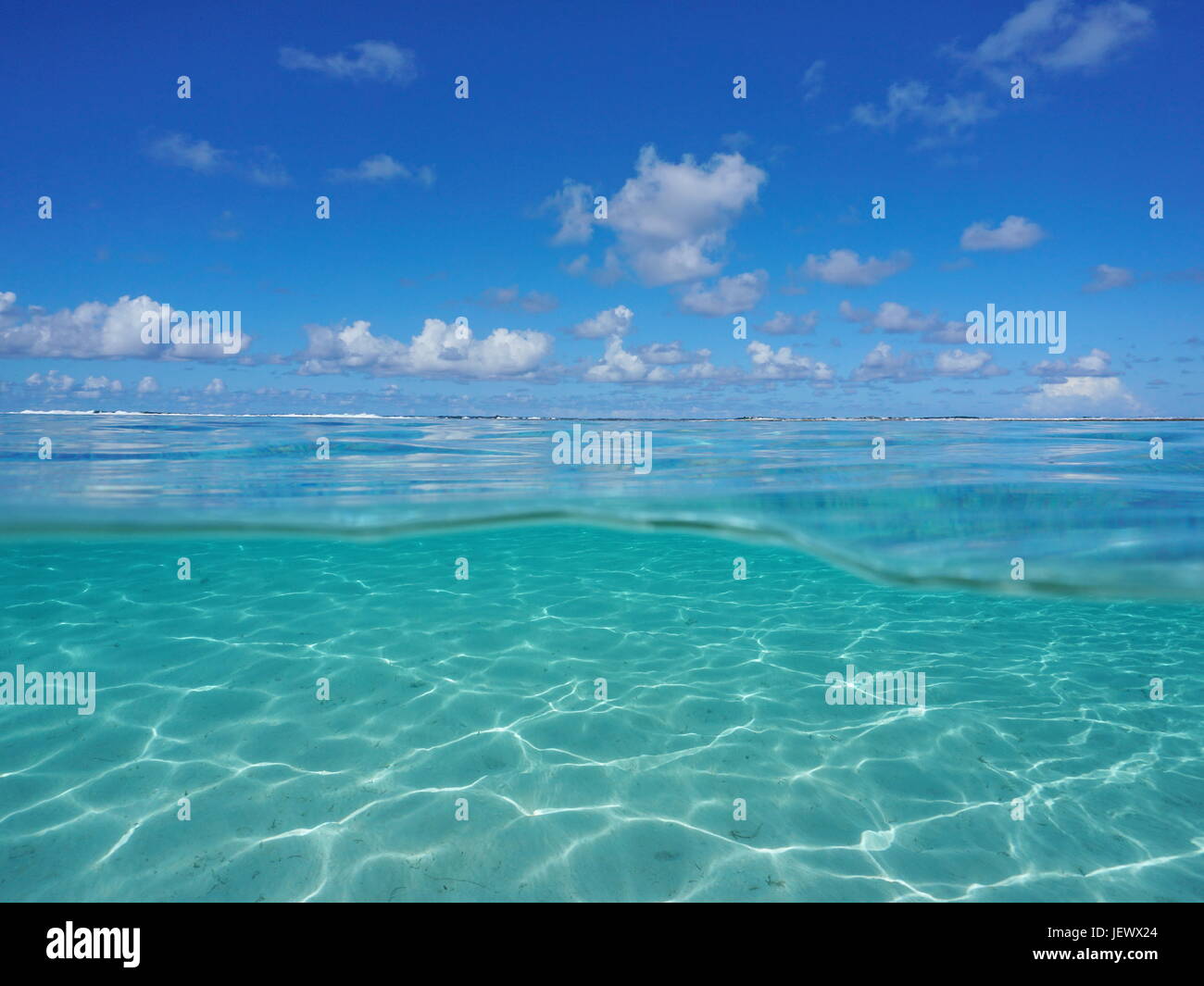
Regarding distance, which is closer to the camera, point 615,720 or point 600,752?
point 600,752

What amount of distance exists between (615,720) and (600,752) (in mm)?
594

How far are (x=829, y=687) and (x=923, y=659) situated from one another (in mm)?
1679

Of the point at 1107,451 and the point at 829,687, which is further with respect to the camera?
the point at 1107,451

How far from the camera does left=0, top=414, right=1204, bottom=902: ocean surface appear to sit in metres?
3.96

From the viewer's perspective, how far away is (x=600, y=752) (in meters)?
5.38

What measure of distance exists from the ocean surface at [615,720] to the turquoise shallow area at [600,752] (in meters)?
0.03

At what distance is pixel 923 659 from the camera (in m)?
7.54

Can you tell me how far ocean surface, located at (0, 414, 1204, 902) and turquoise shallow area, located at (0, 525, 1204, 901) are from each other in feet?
0.10

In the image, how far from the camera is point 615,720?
19.5 feet

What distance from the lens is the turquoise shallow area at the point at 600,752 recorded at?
390 cm

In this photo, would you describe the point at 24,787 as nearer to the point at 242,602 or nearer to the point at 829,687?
the point at 242,602

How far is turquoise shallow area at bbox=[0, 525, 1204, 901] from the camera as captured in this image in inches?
153
